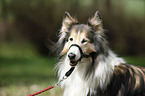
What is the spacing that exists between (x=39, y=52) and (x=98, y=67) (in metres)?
8.97

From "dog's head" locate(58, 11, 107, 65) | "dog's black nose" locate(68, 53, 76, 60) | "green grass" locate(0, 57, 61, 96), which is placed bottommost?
"green grass" locate(0, 57, 61, 96)

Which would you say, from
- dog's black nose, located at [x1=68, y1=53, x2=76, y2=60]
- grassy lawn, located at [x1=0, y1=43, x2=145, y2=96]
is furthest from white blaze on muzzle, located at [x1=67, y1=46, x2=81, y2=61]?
grassy lawn, located at [x1=0, y1=43, x2=145, y2=96]

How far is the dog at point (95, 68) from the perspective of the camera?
132 inches

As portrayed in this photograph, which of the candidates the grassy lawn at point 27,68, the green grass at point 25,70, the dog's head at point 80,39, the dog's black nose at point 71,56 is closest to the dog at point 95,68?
the dog's head at point 80,39

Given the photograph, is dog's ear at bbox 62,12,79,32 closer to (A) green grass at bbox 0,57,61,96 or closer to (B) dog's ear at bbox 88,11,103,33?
(B) dog's ear at bbox 88,11,103,33

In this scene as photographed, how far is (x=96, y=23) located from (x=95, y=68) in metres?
0.68

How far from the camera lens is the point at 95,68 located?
345cm

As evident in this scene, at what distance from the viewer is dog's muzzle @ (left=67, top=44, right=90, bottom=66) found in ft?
10.3

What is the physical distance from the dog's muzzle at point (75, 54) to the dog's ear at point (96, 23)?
0.48 m

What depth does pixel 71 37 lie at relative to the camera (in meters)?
3.39

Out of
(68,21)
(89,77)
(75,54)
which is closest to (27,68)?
(68,21)

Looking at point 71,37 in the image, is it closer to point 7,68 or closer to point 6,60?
point 7,68

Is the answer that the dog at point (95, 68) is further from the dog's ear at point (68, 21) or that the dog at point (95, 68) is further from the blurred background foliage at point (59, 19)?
the blurred background foliage at point (59, 19)

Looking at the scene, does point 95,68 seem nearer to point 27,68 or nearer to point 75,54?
point 75,54
